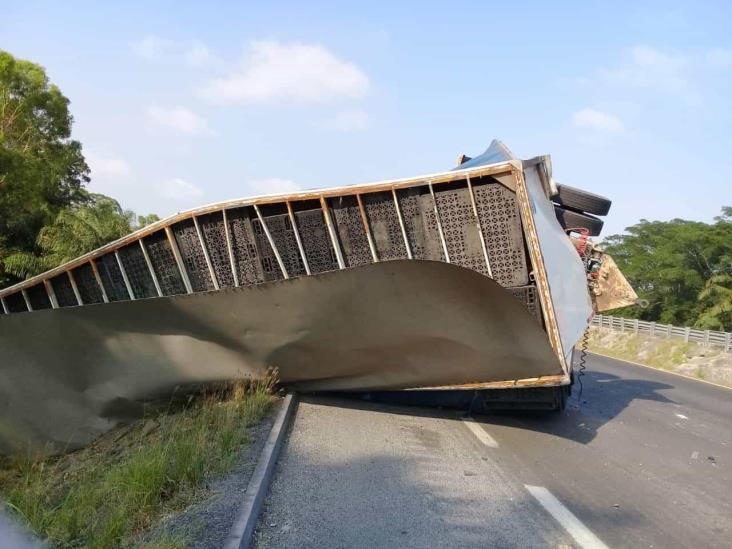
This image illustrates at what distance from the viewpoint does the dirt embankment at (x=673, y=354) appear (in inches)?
672

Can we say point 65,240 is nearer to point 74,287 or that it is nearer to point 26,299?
point 26,299

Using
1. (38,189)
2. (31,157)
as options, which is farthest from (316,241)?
(31,157)

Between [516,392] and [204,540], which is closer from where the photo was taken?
[204,540]

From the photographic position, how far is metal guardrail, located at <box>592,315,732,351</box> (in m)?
19.1

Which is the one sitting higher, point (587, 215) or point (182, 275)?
point (182, 275)

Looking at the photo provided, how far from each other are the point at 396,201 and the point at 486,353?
85.9 inches

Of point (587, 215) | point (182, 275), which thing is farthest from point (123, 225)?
point (587, 215)

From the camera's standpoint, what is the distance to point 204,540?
378cm

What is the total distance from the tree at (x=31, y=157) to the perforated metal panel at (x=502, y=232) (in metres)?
14.9

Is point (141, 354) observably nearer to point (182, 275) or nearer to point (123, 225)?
point (182, 275)

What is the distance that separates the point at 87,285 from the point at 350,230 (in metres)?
4.12

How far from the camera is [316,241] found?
764cm

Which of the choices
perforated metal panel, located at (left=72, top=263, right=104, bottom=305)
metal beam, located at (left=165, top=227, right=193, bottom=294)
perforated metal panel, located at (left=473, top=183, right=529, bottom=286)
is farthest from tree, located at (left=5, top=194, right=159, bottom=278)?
perforated metal panel, located at (left=473, top=183, right=529, bottom=286)

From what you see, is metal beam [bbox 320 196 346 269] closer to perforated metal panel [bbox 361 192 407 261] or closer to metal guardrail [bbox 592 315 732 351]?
perforated metal panel [bbox 361 192 407 261]
